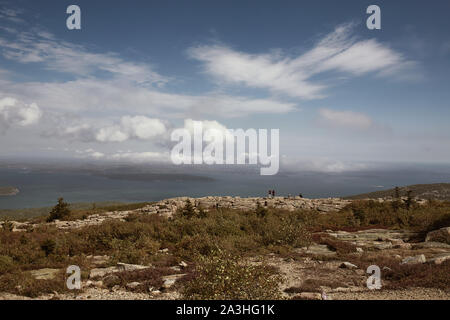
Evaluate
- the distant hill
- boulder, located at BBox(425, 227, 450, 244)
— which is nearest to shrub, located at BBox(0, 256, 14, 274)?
boulder, located at BBox(425, 227, 450, 244)

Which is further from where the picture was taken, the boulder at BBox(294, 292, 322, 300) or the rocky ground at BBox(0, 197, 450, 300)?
the rocky ground at BBox(0, 197, 450, 300)

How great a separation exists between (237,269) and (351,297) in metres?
3.17

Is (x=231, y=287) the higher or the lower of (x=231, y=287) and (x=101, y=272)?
the higher

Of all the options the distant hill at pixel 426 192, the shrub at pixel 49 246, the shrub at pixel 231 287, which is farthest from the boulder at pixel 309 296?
the distant hill at pixel 426 192

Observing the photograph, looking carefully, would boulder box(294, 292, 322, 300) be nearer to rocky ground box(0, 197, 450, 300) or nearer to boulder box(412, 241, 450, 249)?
rocky ground box(0, 197, 450, 300)

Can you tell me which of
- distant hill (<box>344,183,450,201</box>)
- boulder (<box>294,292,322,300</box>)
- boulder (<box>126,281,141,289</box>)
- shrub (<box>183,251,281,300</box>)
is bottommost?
distant hill (<box>344,183,450,201</box>)

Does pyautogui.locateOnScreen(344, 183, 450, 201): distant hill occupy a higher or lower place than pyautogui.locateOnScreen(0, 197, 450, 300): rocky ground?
lower

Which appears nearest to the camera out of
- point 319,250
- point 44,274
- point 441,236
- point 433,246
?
point 44,274

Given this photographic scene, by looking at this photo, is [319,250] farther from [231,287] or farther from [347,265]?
[231,287]

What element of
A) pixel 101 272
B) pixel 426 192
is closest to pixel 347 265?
pixel 101 272

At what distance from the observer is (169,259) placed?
1048 cm
